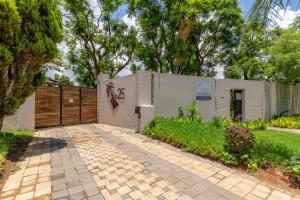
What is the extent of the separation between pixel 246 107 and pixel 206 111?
2.92m

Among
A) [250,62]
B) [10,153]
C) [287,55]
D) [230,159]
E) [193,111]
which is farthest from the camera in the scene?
[250,62]

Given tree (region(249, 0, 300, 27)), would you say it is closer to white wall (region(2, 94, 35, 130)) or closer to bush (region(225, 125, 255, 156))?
bush (region(225, 125, 255, 156))

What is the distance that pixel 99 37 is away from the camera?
16.8 meters

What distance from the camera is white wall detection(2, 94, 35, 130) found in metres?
8.14

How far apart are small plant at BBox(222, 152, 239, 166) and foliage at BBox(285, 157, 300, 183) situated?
0.95 metres

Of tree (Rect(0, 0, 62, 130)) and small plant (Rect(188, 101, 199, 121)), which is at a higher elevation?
tree (Rect(0, 0, 62, 130))

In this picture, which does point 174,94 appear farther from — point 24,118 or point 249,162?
point 24,118

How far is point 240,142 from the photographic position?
4.45 m

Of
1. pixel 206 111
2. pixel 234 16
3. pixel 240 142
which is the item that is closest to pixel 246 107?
pixel 206 111

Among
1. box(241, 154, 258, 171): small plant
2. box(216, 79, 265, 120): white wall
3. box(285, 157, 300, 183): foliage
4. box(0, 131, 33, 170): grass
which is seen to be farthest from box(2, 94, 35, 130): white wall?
box(285, 157, 300, 183): foliage

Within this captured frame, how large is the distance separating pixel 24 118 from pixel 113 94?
13.5 feet

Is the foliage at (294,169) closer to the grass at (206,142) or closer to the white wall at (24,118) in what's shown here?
the grass at (206,142)

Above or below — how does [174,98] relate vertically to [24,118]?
above

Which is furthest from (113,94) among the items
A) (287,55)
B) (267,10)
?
(287,55)
